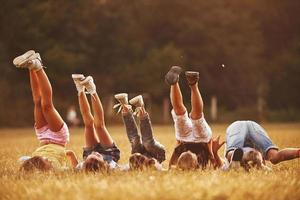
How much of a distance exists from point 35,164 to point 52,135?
2.25 ft

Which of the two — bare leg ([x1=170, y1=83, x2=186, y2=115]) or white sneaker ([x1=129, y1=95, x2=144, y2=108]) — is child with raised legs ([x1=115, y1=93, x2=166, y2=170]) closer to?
white sneaker ([x1=129, y1=95, x2=144, y2=108])

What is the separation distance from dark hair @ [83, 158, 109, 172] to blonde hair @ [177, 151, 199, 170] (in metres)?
0.64

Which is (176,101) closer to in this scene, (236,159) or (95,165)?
(236,159)

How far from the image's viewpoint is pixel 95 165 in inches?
202

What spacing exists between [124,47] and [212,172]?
31.0 meters

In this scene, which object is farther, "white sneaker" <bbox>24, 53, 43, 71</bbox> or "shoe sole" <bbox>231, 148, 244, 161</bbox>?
"white sneaker" <bbox>24, 53, 43, 71</bbox>

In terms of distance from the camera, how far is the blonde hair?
5.09m

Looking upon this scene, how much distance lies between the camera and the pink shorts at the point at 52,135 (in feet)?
18.9

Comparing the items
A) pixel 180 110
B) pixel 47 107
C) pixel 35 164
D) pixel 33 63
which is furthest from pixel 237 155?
pixel 33 63

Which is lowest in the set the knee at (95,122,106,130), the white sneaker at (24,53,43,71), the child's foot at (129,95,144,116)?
the knee at (95,122,106,130)

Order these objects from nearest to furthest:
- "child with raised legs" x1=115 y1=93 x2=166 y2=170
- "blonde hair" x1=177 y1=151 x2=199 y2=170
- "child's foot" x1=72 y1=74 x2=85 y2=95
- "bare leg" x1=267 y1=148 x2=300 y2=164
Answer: "blonde hair" x1=177 y1=151 x2=199 y2=170 < "bare leg" x1=267 y1=148 x2=300 y2=164 < "child with raised legs" x1=115 y1=93 x2=166 y2=170 < "child's foot" x1=72 y1=74 x2=85 y2=95

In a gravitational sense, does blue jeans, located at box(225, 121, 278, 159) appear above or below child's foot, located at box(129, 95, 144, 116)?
below

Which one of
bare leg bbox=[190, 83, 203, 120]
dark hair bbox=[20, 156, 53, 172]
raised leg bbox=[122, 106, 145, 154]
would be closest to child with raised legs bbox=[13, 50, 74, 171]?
dark hair bbox=[20, 156, 53, 172]

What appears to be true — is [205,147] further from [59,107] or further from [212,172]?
[59,107]
